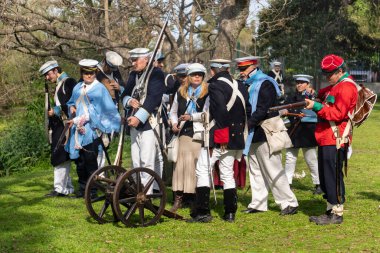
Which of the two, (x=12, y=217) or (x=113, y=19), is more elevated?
(x=113, y=19)

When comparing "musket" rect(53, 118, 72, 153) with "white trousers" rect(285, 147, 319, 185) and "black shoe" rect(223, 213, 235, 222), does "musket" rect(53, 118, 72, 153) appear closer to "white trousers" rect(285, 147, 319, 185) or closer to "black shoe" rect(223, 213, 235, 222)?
"black shoe" rect(223, 213, 235, 222)

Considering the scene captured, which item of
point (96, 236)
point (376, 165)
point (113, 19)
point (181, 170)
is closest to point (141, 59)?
point (181, 170)

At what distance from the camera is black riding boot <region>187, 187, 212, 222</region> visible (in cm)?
880

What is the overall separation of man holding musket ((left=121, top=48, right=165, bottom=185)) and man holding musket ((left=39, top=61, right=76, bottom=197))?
1.60 m

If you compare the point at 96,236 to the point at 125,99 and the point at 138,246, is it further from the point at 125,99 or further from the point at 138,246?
the point at 125,99

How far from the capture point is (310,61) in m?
38.5

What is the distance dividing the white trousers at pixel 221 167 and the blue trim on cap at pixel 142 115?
0.84 m

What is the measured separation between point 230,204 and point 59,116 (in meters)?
3.30

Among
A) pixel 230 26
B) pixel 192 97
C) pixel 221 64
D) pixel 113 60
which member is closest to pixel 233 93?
pixel 221 64

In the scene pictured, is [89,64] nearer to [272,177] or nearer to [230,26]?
[272,177]

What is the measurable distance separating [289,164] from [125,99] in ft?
9.68

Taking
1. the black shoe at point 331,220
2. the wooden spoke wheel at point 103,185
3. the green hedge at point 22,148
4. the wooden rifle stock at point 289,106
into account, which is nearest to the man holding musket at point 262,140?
the wooden rifle stock at point 289,106

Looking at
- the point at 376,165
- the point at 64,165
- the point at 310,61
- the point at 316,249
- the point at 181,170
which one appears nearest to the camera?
the point at 316,249

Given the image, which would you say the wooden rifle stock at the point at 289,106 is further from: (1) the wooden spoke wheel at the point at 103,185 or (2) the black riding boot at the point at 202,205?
(1) the wooden spoke wheel at the point at 103,185
